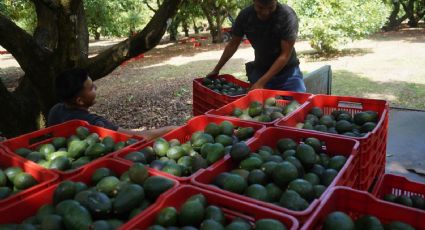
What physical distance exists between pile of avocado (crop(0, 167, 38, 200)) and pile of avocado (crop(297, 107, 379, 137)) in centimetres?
197

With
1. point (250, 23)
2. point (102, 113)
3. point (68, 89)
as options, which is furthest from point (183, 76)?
point (68, 89)

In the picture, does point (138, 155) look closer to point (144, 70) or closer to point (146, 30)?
point (146, 30)

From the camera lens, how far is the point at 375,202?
186 cm

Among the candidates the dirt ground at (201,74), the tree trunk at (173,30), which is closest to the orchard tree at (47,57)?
the dirt ground at (201,74)

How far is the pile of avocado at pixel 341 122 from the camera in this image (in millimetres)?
2995

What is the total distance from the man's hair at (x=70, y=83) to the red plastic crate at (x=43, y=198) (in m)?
1.28

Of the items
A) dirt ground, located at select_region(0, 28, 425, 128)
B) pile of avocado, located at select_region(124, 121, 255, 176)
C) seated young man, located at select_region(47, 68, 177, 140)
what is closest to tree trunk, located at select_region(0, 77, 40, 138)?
seated young man, located at select_region(47, 68, 177, 140)

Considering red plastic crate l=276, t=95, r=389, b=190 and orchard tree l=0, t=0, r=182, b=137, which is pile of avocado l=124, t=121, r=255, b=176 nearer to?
red plastic crate l=276, t=95, r=389, b=190

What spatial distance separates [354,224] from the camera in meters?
1.84

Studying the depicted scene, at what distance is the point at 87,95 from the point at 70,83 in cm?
18

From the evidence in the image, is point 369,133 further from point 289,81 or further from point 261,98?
point 289,81

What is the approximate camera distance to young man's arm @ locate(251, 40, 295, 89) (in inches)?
166

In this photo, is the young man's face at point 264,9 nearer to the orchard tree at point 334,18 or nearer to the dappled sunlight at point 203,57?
the orchard tree at point 334,18

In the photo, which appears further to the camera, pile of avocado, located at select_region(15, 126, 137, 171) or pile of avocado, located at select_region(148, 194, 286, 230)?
pile of avocado, located at select_region(15, 126, 137, 171)
